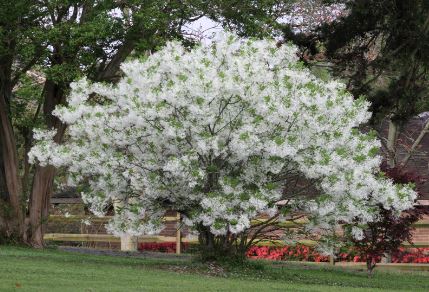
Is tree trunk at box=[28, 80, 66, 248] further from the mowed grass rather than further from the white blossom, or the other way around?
the white blossom

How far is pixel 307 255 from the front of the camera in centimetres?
2331

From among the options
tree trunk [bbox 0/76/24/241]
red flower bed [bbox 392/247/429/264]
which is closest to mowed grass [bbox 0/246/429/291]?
red flower bed [bbox 392/247/429/264]

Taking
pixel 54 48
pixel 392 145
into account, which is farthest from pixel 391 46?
pixel 54 48

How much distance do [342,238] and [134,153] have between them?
423 cm

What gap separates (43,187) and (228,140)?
9108mm

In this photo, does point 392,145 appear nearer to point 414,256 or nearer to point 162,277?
point 414,256

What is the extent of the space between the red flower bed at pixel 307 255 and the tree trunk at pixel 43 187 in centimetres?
520

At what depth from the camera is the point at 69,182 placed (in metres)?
16.2

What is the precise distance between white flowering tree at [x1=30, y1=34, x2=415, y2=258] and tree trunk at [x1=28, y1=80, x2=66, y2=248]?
6.85 metres

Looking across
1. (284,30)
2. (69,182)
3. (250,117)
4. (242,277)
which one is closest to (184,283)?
(242,277)

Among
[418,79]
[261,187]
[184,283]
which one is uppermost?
[418,79]

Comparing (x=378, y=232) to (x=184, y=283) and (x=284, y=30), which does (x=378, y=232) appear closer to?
(x=184, y=283)

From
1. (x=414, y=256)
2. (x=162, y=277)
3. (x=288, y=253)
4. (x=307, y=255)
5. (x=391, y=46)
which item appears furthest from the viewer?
(x=288, y=253)

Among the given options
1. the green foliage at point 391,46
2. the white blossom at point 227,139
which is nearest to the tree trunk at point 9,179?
the white blossom at point 227,139
